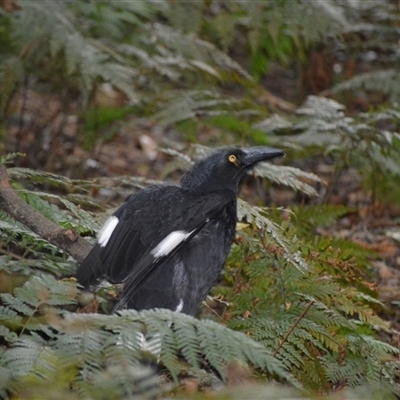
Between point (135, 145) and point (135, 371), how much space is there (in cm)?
602

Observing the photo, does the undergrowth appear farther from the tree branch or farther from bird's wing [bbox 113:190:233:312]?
→ bird's wing [bbox 113:190:233:312]

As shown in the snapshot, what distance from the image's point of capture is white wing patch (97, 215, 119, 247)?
331 centimetres

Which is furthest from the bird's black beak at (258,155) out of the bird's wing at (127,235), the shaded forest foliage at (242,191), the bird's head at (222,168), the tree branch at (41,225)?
the tree branch at (41,225)

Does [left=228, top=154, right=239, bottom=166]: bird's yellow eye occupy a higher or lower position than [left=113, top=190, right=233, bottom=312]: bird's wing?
higher

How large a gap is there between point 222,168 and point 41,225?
38.2 inches

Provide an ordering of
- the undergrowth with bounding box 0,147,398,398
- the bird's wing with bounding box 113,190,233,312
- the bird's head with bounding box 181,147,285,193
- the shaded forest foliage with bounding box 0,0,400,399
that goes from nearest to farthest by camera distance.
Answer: the undergrowth with bounding box 0,147,398,398 < the shaded forest foliage with bounding box 0,0,400,399 < the bird's wing with bounding box 113,190,233,312 < the bird's head with bounding box 181,147,285,193

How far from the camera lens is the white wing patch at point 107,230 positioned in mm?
3311

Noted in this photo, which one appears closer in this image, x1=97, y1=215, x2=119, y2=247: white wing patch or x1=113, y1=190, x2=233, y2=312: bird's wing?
x1=113, y1=190, x2=233, y2=312: bird's wing

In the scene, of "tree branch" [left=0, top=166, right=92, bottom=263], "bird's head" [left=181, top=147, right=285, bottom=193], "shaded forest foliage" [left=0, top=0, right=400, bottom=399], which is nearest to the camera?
"shaded forest foliage" [left=0, top=0, right=400, bottom=399]

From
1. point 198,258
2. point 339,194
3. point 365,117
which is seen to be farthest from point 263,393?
point 339,194

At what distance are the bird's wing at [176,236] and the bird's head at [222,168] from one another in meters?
0.15

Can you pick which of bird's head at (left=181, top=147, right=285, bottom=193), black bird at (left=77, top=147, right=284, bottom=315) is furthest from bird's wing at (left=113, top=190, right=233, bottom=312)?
bird's head at (left=181, top=147, right=285, bottom=193)

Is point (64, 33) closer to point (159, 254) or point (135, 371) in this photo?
point (159, 254)

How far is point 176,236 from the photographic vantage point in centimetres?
332
